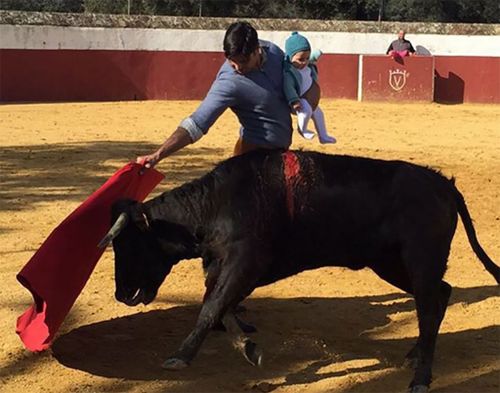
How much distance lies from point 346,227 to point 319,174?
0.25 meters

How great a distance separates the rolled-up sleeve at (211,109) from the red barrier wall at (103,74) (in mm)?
14073

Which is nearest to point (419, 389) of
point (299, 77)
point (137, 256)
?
point (137, 256)

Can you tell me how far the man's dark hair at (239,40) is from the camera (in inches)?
146

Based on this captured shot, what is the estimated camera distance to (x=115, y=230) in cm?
352

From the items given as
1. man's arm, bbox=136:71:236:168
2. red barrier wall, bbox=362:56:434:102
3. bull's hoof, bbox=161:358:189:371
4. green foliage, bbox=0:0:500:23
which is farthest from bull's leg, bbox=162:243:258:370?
green foliage, bbox=0:0:500:23

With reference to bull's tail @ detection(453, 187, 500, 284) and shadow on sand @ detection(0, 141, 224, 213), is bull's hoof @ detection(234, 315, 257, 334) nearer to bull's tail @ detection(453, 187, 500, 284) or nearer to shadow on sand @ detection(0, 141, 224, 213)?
bull's tail @ detection(453, 187, 500, 284)

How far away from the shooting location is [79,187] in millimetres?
7840

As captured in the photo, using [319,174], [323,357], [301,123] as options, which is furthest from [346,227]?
[301,123]

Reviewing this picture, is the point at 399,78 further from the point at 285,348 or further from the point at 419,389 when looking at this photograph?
the point at 419,389

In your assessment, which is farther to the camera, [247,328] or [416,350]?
[247,328]

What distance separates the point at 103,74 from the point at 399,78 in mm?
5990

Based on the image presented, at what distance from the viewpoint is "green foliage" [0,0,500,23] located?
2986cm

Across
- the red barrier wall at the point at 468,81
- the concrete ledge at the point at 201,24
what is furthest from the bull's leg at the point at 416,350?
the red barrier wall at the point at 468,81

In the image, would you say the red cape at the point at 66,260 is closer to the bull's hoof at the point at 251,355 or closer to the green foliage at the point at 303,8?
the bull's hoof at the point at 251,355
